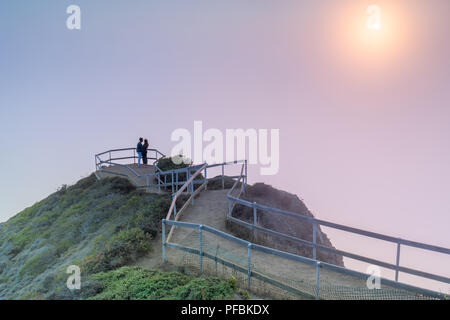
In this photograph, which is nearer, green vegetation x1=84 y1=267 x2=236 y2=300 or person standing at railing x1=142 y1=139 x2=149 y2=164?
green vegetation x1=84 y1=267 x2=236 y2=300

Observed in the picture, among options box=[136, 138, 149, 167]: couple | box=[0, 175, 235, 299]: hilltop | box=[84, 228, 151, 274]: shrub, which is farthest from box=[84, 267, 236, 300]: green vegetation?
box=[136, 138, 149, 167]: couple

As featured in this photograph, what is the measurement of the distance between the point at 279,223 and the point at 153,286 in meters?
7.82

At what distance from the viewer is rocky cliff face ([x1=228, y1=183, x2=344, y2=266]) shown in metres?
11.9

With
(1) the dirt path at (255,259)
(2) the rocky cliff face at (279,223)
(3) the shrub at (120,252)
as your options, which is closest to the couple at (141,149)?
(2) the rocky cliff face at (279,223)

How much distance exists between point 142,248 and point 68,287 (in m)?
2.31

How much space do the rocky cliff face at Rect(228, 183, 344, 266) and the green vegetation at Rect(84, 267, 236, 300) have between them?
3851 millimetres

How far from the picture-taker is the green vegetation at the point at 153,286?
21.9ft

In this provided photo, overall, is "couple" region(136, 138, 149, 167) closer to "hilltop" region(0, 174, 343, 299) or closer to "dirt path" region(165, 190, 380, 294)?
"hilltop" region(0, 174, 343, 299)

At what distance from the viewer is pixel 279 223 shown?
1437 cm

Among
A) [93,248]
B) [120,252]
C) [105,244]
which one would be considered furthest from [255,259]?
[93,248]

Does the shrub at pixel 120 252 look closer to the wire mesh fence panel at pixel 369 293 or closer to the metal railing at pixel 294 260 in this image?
the metal railing at pixel 294 260

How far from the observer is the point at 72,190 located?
22016 millimetres

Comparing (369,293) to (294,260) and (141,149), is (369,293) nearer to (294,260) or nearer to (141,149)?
(294,260)
